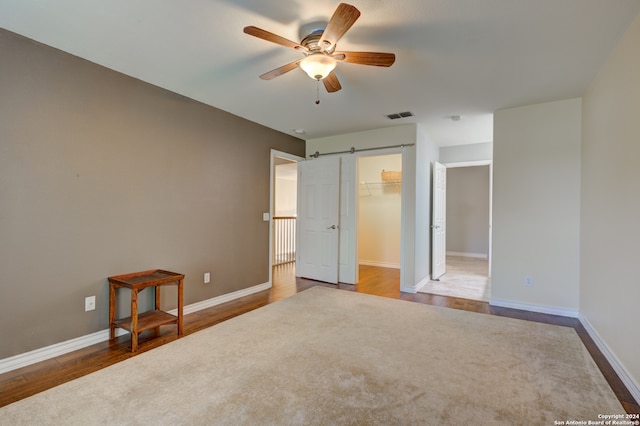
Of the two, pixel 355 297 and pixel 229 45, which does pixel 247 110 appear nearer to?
pixel 229 45

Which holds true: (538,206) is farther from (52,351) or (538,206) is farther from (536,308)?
(52,351)

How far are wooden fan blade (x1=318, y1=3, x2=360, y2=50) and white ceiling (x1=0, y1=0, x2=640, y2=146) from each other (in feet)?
0.64

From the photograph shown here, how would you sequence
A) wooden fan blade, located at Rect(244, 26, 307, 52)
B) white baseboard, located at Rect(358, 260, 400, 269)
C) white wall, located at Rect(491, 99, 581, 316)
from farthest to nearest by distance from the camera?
white baseboard, located at Rect(358, 260, 400, 269) → white wall, located at Rect(491, 99, 581, 316) → wooden fan blade, located at Rect(244, 26, 307, 52)

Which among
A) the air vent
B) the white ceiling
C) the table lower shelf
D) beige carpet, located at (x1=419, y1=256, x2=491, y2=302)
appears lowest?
beige carpet, located at (x1=419, y1=256, x2=491, y2=302)

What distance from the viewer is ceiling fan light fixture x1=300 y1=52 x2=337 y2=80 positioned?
2176mm

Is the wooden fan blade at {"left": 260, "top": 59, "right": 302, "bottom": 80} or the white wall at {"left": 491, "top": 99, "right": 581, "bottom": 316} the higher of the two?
the wooden fan blade at {"left": 260, "top": 59, "right": 302, "bottom": 80}

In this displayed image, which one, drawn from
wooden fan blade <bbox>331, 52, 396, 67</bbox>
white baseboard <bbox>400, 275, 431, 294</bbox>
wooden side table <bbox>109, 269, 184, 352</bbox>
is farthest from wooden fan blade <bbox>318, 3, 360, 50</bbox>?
white baseboard <bbox>400, 275, 431, 294</bbox>

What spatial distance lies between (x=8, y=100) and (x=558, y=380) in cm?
456

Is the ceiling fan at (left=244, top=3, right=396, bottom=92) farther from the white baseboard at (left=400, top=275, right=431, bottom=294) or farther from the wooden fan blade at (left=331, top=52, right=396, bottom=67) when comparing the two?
the white baseboard at (left=400, top=275, right=431, bottom=294)

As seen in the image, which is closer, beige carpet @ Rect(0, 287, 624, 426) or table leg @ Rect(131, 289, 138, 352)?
beige carpet @ Rect(0, 287, 624, 426)

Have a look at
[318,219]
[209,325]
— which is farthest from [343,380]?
[318,219]

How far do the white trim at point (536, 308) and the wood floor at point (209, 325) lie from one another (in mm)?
95

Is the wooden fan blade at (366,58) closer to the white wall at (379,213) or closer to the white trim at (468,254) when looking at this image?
the white wall at (379,213)

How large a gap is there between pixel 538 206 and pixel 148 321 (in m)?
4.49
